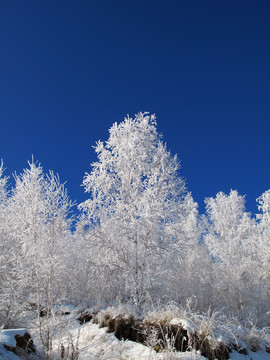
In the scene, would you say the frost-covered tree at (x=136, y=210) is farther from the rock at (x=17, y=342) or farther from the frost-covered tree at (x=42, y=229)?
the rock at (x=17, y=342)

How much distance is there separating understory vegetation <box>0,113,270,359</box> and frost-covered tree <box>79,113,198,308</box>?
0.13 ft

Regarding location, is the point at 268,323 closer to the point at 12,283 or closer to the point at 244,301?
the point at 244,301

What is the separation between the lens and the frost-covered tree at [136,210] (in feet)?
29.5

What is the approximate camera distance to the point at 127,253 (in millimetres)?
9188

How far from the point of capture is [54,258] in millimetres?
6992

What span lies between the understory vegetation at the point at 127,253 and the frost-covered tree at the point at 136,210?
0.13ft

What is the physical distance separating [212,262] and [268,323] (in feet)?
23.1

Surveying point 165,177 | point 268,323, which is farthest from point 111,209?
point 268,323

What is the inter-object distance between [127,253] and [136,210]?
1.66 metres

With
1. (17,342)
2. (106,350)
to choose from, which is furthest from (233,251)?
(17,342)

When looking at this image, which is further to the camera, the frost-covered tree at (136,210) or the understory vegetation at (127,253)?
Result: the frost-covered tree at (136,210)

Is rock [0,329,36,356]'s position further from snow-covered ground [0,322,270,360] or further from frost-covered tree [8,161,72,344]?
frost-covered tree [8,161,72,344]

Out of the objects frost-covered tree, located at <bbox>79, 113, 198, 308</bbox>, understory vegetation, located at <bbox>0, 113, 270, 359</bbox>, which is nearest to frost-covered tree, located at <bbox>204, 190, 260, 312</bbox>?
understory vegetation, located at <bbox>0, 113, 270, 359</bbox>

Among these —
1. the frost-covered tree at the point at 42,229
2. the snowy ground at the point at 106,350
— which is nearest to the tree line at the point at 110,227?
the frost-covered tree at the point at 42,229
